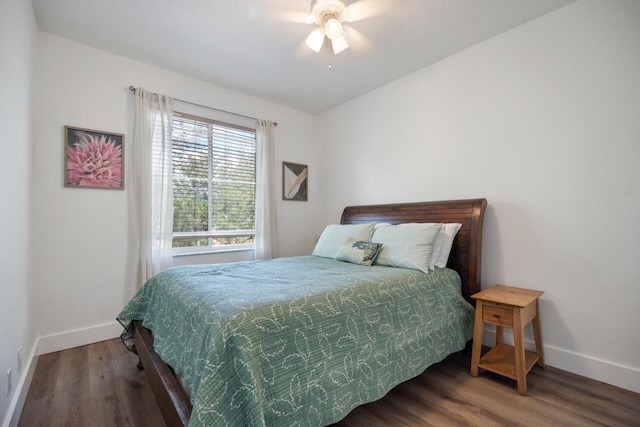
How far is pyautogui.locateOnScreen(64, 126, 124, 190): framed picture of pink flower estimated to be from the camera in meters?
2.46

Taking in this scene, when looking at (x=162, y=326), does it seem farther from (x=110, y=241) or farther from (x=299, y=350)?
(x=110, y=241)

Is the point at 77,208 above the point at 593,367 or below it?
above

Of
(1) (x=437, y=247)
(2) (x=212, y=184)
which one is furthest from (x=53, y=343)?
(1) (x=437, y=247)

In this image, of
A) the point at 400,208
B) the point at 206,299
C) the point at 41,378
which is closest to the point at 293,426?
the point at 206,299

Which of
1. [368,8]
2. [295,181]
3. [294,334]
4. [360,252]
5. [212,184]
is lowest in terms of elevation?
[294,334]

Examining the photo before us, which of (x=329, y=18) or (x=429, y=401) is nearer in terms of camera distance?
(x=429, y=401)

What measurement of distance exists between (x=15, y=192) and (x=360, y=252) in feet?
7.82

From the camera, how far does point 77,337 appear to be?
245 centimetres

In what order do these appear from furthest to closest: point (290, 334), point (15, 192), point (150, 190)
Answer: point (150, 190), point (15, 192), point (290, 334)

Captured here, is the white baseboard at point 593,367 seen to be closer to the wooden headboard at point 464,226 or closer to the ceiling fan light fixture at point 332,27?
the wooden headboard at point 464,226

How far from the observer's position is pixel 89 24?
2.25 m

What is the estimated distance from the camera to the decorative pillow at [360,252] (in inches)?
94.1

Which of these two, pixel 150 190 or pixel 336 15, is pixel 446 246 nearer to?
pixel 336 15

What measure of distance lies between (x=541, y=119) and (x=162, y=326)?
3.07m
